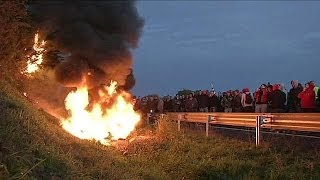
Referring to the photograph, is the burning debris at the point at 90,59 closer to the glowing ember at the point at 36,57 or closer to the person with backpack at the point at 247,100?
the glowing ember at the point at 36,57

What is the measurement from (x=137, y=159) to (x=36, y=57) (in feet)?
20.3

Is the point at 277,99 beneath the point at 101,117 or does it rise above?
above

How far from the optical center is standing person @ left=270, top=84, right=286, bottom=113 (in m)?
15.3

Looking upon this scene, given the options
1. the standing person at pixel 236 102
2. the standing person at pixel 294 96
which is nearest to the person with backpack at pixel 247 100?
the standing person at pixel 236 102

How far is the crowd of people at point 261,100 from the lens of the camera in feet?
44.9

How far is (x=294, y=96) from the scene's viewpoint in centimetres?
1498

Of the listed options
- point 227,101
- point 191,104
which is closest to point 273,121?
point 227,101

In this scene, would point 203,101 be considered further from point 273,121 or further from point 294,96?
point 273,121

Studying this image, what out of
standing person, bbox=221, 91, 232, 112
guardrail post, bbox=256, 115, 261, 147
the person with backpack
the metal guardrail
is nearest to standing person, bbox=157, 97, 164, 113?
standing person, bbox=221, 91, 232, 112

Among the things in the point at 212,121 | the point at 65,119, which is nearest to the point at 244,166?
the point at 212,121

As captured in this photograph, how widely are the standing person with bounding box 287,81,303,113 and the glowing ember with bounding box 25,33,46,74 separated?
26.3ft

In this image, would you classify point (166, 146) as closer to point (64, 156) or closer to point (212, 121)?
point (212, 121)

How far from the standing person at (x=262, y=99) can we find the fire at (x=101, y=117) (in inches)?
184

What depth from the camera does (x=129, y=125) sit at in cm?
1873
